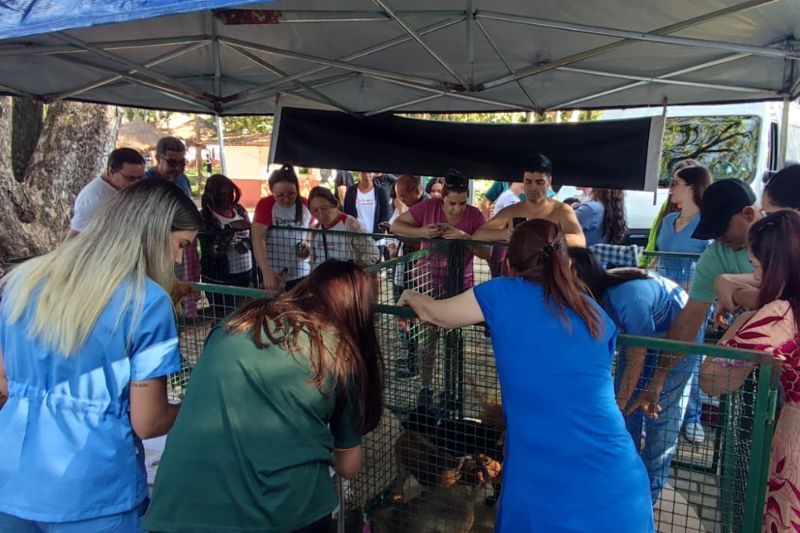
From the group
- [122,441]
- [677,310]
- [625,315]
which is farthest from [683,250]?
[122,441]

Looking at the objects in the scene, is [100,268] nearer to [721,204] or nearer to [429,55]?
[721,204]

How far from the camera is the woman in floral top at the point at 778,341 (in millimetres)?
1965

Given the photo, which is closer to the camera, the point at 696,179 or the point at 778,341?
the point at 778,341

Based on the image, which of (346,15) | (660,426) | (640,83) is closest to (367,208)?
(640,83)

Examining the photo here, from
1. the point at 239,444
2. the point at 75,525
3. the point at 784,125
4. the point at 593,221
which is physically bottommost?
the point at 75,525

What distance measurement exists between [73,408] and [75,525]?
0.33 metres

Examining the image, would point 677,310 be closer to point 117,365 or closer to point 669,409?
point 669,409

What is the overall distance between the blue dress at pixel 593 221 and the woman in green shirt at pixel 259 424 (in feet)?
15.1

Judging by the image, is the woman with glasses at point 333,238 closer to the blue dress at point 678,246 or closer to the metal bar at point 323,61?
the metal bar at point 323,61

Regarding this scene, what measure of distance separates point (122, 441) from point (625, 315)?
1.89m

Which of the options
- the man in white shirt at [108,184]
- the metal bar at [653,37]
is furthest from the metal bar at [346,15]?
the man in white shirt at [108,184]

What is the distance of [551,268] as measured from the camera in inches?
74.2

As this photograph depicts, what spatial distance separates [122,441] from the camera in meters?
1.73

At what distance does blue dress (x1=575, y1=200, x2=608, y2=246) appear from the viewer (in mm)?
5777
